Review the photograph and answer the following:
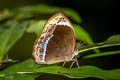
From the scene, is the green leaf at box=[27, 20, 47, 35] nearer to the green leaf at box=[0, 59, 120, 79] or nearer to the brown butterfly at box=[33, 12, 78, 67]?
the brown butterfly at box=[33, 12, 78, 67]

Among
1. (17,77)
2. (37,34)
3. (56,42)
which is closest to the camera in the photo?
(17,77)

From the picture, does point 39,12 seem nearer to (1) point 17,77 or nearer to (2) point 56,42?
(2) point 56,42

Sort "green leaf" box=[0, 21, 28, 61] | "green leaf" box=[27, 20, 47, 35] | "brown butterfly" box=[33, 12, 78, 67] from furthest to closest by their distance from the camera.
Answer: "green leaf" box=[27, 20, 47, 35], "green leaf" box=[0, 21, 28, 61], "brown butterfly" box=[33, 12, 78, 67]

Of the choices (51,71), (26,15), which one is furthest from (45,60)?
(26,15)

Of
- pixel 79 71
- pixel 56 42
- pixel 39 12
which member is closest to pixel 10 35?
pixel 56 42

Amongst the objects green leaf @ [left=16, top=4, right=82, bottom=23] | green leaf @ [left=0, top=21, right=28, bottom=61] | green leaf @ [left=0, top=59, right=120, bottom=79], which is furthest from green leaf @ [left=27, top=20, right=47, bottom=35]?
green leaf @ [left=0, top=59, right=120, bottom=79]

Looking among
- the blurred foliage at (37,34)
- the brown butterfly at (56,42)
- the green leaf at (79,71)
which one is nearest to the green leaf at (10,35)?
the blurred foliage at (37,34)

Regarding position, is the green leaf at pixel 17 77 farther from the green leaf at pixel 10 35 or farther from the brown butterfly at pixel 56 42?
the green leaf at pixel 10 35
